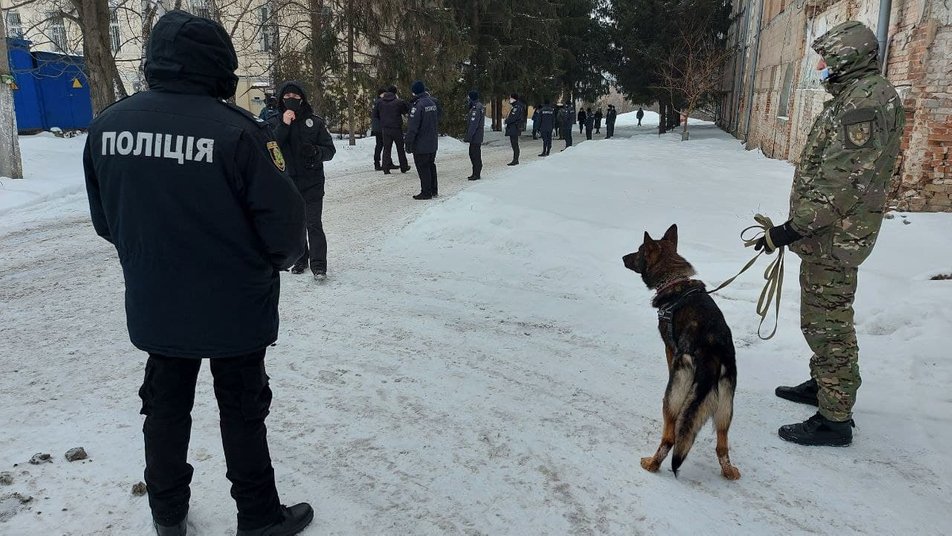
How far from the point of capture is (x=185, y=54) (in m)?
2.05

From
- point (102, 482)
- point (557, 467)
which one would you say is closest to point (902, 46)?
point (557, 467)

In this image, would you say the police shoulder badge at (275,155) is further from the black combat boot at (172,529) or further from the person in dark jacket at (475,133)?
the person in dark jacket at (475,133)

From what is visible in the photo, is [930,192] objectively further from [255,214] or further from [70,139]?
[70,139]

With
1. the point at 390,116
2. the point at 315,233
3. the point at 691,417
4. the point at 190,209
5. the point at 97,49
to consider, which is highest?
the point at 97,49

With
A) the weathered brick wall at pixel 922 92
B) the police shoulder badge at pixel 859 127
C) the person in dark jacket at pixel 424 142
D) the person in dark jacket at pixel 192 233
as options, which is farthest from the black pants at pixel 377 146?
the person in dark jacket at pixel 192 233

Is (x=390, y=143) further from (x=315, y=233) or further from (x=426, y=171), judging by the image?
(x=315, y=233)

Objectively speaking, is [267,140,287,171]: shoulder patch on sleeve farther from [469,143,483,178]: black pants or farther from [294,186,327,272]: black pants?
[469,143,483,178]: black pants

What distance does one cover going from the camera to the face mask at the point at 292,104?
5775 mm

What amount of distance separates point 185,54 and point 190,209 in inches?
20.7

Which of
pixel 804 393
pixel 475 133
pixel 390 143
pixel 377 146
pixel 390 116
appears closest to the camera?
pixel 804 393

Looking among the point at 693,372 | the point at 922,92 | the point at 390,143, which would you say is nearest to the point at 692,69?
the point at 390,143

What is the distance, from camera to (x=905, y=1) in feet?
25.4

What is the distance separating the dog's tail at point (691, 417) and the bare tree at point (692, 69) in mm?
22985

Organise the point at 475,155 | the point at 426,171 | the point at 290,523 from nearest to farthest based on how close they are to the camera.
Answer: the point at 290,523
the point at 426,171
the point at 475,155
